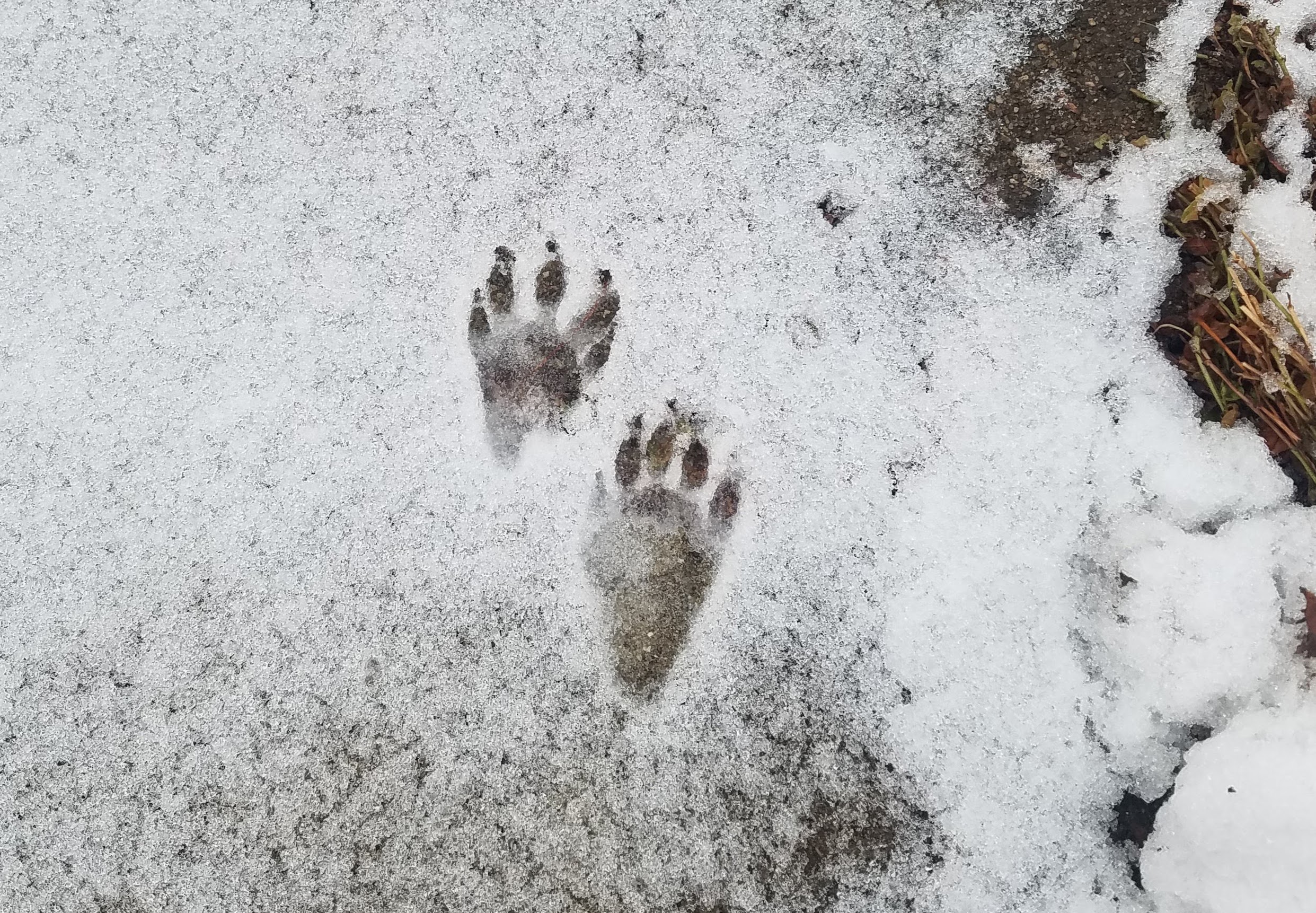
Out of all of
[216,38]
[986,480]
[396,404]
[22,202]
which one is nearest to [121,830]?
[396,404]

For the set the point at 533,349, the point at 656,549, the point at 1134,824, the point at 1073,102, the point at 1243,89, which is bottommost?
the point at 1134,824

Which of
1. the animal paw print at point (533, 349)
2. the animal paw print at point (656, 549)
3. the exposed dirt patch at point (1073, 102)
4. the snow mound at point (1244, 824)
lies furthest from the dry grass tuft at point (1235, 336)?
the animal paw print at point (533, 349)

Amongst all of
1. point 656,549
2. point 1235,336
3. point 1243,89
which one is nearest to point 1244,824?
point 1235,336

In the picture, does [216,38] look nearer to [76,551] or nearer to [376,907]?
[76,551]

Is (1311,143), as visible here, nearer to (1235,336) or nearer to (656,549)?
(1235,336)

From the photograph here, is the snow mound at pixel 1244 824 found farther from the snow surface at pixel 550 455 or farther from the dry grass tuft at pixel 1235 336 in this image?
the dry grass tuft at pixel 1235 336
